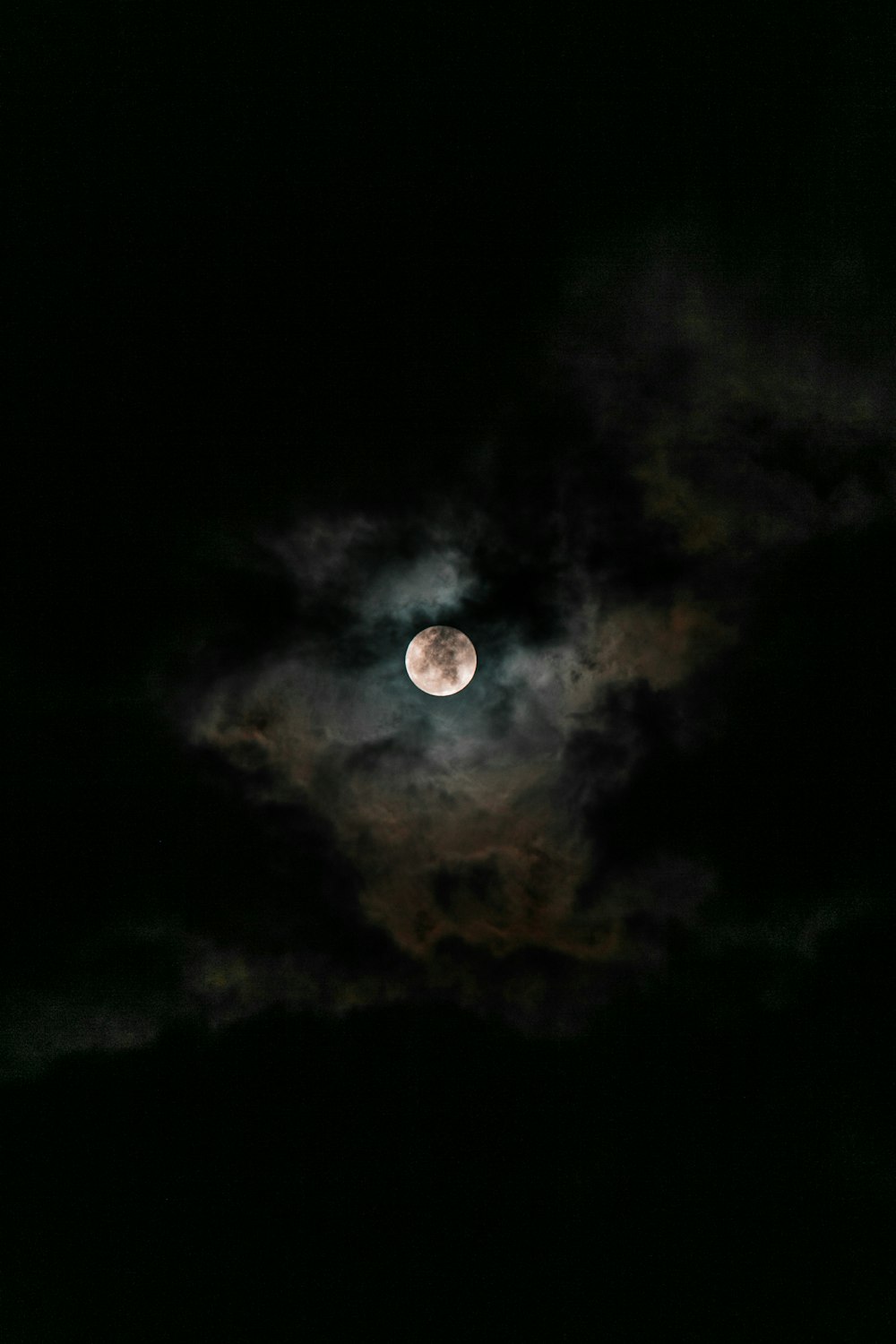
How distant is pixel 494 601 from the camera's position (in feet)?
80.1

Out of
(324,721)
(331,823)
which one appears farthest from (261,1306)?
(324,721)

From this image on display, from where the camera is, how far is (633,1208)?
26.1 m

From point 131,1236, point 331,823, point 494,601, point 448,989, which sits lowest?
point 131,1236

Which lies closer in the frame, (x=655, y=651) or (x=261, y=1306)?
(x=655, y=651)

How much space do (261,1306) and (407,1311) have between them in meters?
6.55

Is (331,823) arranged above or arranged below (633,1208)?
above

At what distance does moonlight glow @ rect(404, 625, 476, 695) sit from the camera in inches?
975

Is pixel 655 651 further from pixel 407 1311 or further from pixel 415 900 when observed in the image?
pixel 407 1311

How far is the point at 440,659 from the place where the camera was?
24.8 m

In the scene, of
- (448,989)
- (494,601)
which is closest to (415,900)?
(448,989)

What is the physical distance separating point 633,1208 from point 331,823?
71.2 ft

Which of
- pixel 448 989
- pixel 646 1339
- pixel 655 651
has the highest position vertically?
pixel 655 651

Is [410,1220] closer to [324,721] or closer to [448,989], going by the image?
[448,989]

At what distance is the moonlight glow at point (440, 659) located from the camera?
24.8 metres
